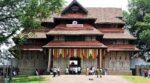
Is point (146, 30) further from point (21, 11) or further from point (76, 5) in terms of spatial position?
point (21, 11)

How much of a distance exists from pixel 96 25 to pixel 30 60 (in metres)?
11.7

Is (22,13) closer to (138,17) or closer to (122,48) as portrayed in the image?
(122,48)

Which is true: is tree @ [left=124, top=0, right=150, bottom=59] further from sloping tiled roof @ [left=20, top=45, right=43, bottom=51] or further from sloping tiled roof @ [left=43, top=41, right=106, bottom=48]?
sloping tiled roof @ [left=20, top=45, right=43, bottom=51]

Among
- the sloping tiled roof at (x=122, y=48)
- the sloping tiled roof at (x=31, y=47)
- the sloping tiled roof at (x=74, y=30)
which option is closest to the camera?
the sloping tiled roof at (x=74, y=30)

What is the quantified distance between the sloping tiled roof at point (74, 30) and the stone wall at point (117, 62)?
5050 mm

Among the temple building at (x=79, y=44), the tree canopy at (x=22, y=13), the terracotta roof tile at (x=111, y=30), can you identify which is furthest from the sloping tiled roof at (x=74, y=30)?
the tree canopy at (x=22, y=13)

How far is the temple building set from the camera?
69.9 m

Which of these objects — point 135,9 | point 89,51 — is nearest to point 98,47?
point 89,51

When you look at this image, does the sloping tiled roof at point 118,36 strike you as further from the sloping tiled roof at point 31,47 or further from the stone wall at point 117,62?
the sloping tiled roof at point 31,47

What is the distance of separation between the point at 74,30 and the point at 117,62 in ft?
26.7

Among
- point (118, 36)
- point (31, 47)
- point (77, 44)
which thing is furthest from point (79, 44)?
point (31, 47)

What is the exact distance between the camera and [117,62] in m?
73.7

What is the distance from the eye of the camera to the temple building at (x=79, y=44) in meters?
69.9

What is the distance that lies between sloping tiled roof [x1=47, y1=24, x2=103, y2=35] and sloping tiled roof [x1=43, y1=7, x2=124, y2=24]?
3200 mm
